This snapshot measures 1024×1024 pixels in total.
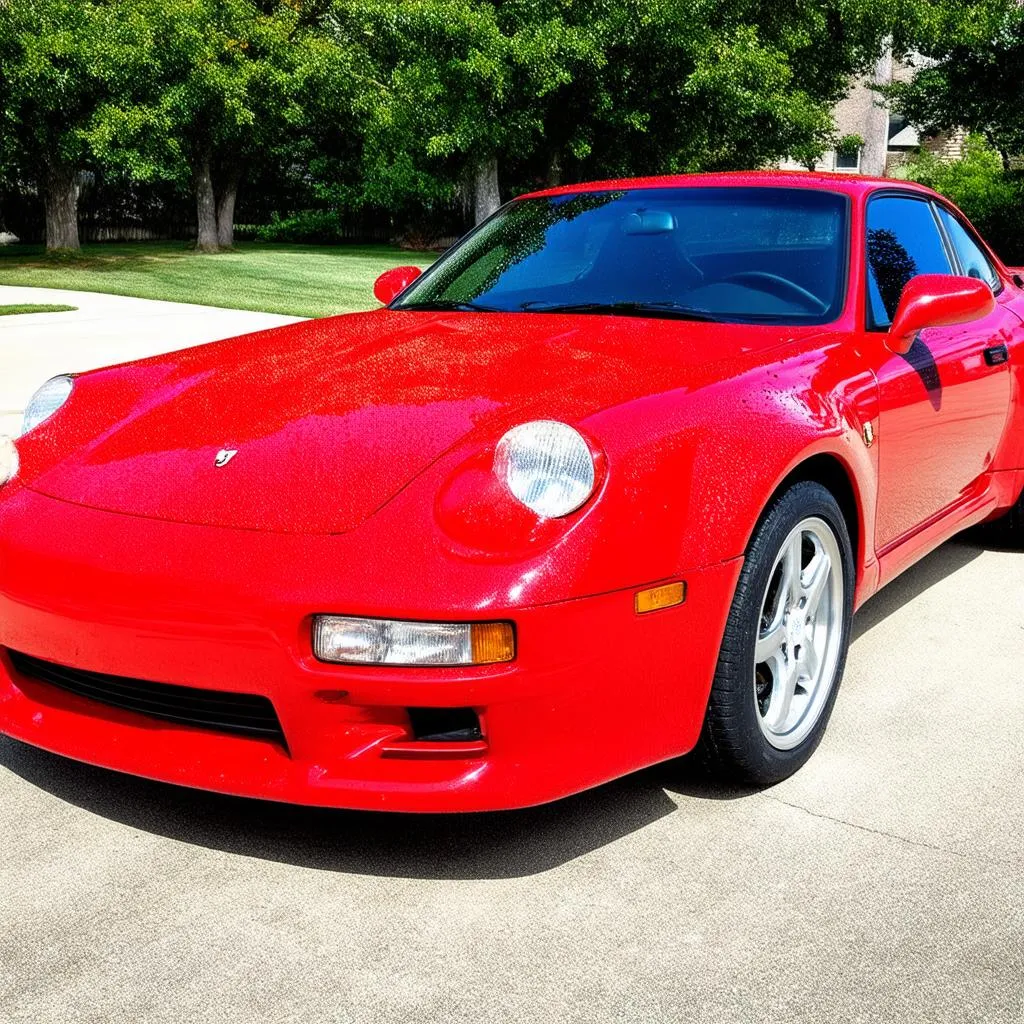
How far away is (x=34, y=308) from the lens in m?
14.3

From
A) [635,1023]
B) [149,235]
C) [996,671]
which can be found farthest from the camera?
[149,235]

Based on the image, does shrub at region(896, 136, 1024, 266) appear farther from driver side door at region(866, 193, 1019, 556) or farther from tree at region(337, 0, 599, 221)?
driver side door at region(866, 193, 1019, 556)

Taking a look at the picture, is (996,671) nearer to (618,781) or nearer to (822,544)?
(822,544)

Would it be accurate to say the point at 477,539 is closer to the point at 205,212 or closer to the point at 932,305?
the point at 932,305

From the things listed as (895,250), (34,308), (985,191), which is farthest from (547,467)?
(985,191)

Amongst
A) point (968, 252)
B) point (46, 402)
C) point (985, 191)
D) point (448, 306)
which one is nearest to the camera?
point (46, 402)

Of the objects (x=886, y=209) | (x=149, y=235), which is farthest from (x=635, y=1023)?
(x=149, y=235)

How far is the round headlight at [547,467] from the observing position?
2561mm

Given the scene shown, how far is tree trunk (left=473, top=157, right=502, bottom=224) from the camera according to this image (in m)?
30.2

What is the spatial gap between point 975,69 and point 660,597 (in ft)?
80.7

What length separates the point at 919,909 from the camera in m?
2.53

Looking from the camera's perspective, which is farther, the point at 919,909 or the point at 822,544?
the point at 822,544

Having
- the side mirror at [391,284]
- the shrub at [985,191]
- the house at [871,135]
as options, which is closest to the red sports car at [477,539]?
the side mirror at [391,284]

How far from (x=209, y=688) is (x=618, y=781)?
1.02m
